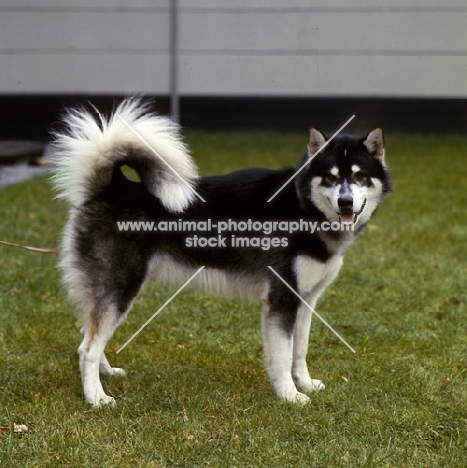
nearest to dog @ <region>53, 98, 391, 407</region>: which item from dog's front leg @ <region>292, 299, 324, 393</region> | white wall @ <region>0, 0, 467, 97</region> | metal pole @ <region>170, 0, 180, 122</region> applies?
dog's front leg @ <region>292, 299, 324, 393</region>

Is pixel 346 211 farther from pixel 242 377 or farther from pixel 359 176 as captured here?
pixel 242 377

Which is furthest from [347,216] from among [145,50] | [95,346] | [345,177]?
[145,50]

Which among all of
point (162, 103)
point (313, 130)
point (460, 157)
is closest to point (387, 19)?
point (460, 157)

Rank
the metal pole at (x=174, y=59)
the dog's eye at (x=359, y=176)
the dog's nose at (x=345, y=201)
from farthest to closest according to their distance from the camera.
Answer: the metal pole at (x=174, y=59) < the dog's eye at (x=359, y=176) < the dog's nose at (x=345, y=201)

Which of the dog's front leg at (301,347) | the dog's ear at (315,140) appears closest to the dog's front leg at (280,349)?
the dog's front leg at (301,347)

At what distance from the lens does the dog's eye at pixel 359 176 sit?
3.70 meters

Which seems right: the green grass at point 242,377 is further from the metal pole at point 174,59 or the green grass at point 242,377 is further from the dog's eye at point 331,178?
the metal pole at point 174,59

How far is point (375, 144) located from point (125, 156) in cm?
120

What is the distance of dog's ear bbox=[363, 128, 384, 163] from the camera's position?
Answer: 3.74m

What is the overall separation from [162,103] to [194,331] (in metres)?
8.59

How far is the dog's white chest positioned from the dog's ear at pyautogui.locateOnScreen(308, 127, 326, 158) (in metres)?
0.51

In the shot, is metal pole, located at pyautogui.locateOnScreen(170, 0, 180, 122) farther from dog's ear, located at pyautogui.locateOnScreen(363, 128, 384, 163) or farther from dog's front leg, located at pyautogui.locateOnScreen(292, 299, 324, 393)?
dog's ear, located at pyautogui.locateOnScreen(363, 128, 384, 163)

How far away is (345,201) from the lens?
3.59m

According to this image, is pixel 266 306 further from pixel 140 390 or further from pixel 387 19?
pixel 387 19
